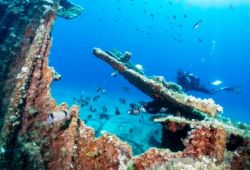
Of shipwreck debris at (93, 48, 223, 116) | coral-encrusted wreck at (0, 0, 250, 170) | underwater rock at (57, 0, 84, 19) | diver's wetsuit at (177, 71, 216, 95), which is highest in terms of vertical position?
diver's wetsuit at (177, 71, 216, 95)

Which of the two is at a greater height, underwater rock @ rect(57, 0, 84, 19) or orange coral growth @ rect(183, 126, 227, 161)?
underwater rock @ rect(57, 0, 84, 19)

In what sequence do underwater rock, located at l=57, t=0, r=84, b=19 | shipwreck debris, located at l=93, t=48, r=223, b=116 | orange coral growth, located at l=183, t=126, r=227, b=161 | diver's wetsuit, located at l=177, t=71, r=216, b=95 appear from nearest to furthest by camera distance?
orange coral growth, located at l=183, t=126, r=227, b=161
shipwreck debris, located at l=93, t=48, r=223, b=116
underwater rock, located at l=57, t=0, r=84, b=19
diver's wetsuit, located at l=177, t=71, r=216, b=95

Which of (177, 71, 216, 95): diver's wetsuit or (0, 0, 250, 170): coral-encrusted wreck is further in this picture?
(177, 71, 216, 95): diver's wetsuit

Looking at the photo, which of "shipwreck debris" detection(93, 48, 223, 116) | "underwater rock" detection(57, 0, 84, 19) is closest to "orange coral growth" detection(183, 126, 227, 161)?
"shipwreck debris" detection(93, 48, 223, 116)

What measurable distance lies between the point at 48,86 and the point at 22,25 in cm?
249

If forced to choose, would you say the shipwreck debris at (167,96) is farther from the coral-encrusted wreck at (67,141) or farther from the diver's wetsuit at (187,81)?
the diver's wetsuit at (187,81)

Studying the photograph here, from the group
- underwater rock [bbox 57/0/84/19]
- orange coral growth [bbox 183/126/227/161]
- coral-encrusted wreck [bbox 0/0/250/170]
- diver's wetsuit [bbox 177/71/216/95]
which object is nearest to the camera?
coral-encrusted wreck [bbox 0/0/250/170]

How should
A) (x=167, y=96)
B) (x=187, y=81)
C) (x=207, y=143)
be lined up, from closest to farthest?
(x=207, y=143)
(x=167, y=96)
(x=187, y=81)

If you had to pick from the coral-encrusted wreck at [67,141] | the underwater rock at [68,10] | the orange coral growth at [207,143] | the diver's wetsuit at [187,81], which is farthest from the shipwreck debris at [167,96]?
the diver's wetsuit at [187,81]

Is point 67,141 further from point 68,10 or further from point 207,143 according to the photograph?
point 68,10

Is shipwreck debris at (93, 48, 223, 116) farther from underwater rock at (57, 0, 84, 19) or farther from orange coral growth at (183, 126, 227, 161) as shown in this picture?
underwater rock at (57, 0, 84, 19)

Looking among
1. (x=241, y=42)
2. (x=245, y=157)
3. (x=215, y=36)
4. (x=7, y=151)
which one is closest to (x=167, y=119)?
(x=245, y=157)

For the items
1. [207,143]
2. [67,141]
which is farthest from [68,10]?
[207,143]

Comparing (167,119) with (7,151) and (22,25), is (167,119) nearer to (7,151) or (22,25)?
(7,151)
